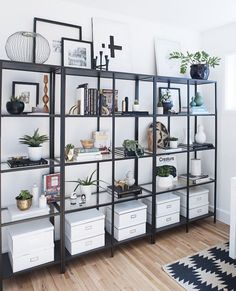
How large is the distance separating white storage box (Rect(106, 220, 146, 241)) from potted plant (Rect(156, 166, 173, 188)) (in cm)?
49

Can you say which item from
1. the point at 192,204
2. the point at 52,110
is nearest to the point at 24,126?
the point at 52,110

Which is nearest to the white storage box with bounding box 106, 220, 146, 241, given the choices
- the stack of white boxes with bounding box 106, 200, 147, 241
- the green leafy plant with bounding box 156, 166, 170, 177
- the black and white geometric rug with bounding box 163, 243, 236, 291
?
the stack of white boxes with bounding box 106, 200, 147, 241

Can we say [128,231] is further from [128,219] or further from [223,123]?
[223,123]

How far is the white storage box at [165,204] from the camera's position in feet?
9.59

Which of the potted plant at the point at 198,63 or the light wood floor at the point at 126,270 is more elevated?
the potted plant at the point at 198,63

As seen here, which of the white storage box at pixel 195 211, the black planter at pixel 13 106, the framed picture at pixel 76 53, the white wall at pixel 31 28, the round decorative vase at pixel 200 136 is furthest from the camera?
the round decorative vase at pixel 200 136

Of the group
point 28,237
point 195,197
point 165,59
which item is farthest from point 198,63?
point 28,237

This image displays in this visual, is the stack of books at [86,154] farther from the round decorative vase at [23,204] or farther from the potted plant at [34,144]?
the round decorative vase at [23,204]

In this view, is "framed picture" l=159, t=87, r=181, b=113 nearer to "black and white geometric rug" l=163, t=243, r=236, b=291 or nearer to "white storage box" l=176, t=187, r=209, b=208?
"white storage box" l=176, t=187, r=209, b=208

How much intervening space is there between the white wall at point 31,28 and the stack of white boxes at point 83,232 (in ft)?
1.48

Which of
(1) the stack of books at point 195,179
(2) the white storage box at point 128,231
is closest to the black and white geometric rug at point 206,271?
(2) the white storage box at point 128,231

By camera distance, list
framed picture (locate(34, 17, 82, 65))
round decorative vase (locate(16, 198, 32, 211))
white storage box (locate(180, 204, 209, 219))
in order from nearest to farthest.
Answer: round decorative vase (locate(16, 198, 32, 211))
framed picture (locate(34, 17, 82, 65))
white storage box (locate(180, 204, 209, 219))

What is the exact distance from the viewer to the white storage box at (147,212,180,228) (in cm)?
294

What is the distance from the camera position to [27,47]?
7.32ft
